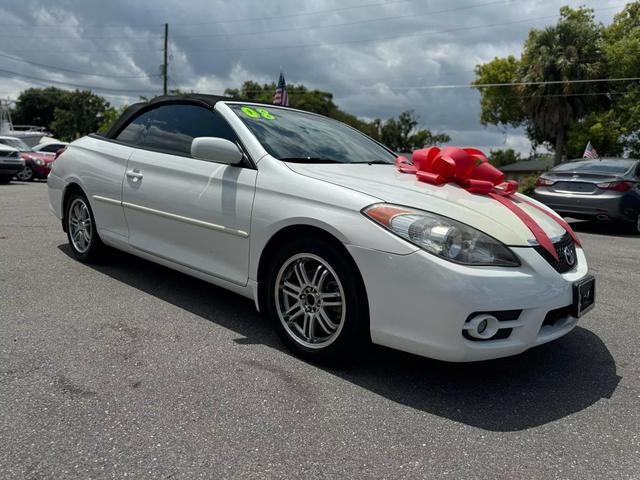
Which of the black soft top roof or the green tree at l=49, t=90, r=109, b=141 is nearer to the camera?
the black soft top roof

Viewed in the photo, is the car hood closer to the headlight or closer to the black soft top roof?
the headlight

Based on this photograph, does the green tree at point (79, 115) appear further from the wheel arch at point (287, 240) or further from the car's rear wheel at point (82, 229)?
the wheel arch at point (287, 240)

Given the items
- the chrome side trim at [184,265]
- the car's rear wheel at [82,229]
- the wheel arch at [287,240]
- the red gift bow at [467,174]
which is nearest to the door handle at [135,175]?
the chrome side trim at [184,265]

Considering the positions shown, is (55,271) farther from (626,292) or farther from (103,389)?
(626,292)

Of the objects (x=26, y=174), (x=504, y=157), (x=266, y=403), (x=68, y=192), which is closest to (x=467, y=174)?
(x=266, y=403)

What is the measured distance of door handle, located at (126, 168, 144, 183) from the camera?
401 centimetres

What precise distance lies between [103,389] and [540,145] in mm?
45448

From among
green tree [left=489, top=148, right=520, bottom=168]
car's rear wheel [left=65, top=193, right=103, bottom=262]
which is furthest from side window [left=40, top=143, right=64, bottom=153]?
green tree [left=489, top=148, right=520, bottom=168]

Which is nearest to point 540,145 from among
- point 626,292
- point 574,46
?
point 574,46

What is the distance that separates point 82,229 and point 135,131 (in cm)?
110

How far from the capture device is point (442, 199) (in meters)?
2.82

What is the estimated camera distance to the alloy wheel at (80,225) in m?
4.76

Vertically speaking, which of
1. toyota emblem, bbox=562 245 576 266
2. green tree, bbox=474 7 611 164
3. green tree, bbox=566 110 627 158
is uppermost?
green tree, bbox=474 7 611 164

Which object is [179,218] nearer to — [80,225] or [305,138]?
[305,138]
